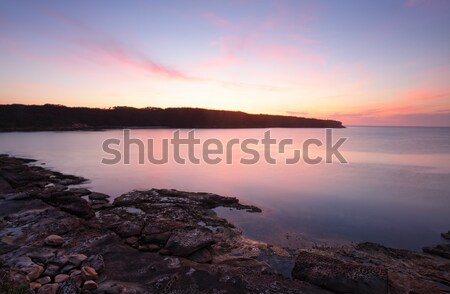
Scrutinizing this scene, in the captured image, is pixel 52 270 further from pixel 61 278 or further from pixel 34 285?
pixel 34 285

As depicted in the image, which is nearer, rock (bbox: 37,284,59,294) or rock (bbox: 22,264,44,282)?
rock (bbox: 37,284,59,294)

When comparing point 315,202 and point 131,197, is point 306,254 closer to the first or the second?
point 315,202

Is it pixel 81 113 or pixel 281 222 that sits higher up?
pixel 81 113

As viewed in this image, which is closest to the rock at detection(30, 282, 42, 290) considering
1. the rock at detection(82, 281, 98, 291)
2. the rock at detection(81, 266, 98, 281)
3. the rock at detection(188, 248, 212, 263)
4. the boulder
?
the boulder

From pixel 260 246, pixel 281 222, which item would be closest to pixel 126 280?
pixel 260 246

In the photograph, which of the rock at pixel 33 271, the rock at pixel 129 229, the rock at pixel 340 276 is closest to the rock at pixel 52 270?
the rock at pixel 33 271

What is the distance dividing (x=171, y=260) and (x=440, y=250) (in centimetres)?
1060

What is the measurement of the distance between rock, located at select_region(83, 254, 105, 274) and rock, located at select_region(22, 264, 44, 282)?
1.17m

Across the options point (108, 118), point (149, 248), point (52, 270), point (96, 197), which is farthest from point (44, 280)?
point (108, 118)

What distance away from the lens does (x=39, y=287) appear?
7.28 m

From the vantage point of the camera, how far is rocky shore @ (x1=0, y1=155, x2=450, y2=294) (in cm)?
789

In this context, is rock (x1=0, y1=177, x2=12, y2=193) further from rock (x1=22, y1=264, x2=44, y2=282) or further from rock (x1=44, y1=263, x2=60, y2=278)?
rock (x1=44, y1=263, x2=60, y2=278)

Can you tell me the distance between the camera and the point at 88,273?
802 centimetres

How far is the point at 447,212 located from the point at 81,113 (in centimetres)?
15014
